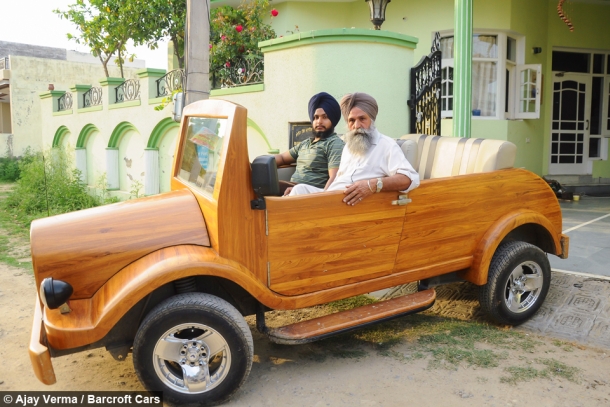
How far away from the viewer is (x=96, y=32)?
42.3ft

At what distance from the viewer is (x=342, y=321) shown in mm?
3557

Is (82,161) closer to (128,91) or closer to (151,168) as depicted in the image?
(128,91)

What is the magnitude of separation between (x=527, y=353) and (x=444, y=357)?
594mm

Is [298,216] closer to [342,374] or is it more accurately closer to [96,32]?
[342,374]

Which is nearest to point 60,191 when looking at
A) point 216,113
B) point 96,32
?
point 96,32

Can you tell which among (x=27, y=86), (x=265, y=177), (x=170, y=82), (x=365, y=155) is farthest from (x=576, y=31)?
(x=27, y=86)

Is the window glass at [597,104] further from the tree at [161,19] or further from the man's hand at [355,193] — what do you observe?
the man's hand at [355,193]

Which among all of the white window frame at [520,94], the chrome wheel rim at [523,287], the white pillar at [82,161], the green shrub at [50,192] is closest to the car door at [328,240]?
the chrome wheel rim at [523,287]

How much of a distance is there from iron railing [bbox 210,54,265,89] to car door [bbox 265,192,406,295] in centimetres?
501

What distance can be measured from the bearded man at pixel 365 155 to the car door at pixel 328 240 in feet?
0.68

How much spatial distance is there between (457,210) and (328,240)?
1.08m

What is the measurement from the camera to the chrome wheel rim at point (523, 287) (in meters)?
4.30

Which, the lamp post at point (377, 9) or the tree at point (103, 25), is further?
the tree at point (103, 25)

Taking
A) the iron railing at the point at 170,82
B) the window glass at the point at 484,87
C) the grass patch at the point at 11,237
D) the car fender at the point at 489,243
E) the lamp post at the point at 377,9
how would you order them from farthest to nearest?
the window glass at the point at 484,87 < the iron railing at the point at 170,82 < the lamp post at the point at 377,9 < the grass patch at the point at 11,237 < the car fender at the point at 489,243
